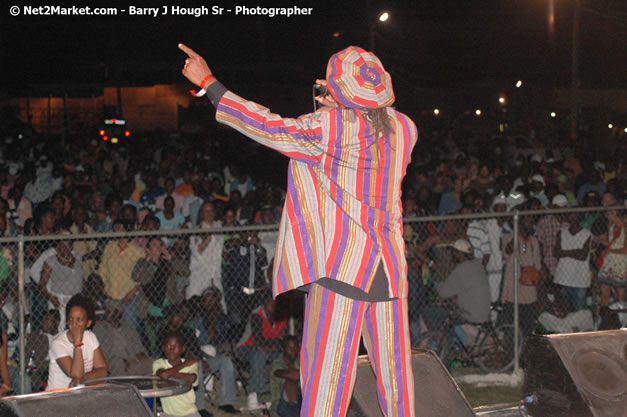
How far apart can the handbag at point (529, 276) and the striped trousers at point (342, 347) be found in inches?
206

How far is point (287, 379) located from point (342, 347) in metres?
3.67

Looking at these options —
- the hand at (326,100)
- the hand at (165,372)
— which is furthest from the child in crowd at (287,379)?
the hand at (326,100)

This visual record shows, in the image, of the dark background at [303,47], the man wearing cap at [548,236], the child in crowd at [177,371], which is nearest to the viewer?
the child in crowd at [177,371]

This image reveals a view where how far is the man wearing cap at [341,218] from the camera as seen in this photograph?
2914mm

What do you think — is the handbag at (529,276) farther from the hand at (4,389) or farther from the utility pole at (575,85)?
the utility pole at (575,85)

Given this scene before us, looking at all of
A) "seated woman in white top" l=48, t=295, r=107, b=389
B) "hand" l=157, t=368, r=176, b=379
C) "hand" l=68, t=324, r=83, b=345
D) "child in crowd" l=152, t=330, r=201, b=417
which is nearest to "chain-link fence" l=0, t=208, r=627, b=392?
"child in crowd" l=152, t=330, r=201, b=417

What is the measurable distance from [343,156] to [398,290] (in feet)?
1.87

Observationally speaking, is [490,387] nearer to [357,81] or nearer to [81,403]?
[81,403]

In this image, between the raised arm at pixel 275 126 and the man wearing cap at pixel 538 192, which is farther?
the man wearing cap at pixel 538 192

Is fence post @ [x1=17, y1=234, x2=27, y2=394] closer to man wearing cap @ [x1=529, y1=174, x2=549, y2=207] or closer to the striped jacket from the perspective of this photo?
the striped jacket

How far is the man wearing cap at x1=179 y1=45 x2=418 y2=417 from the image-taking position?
2914mm

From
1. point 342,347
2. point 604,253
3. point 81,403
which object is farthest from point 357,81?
point 604,253

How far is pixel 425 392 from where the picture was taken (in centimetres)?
416

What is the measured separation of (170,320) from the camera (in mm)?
7070
